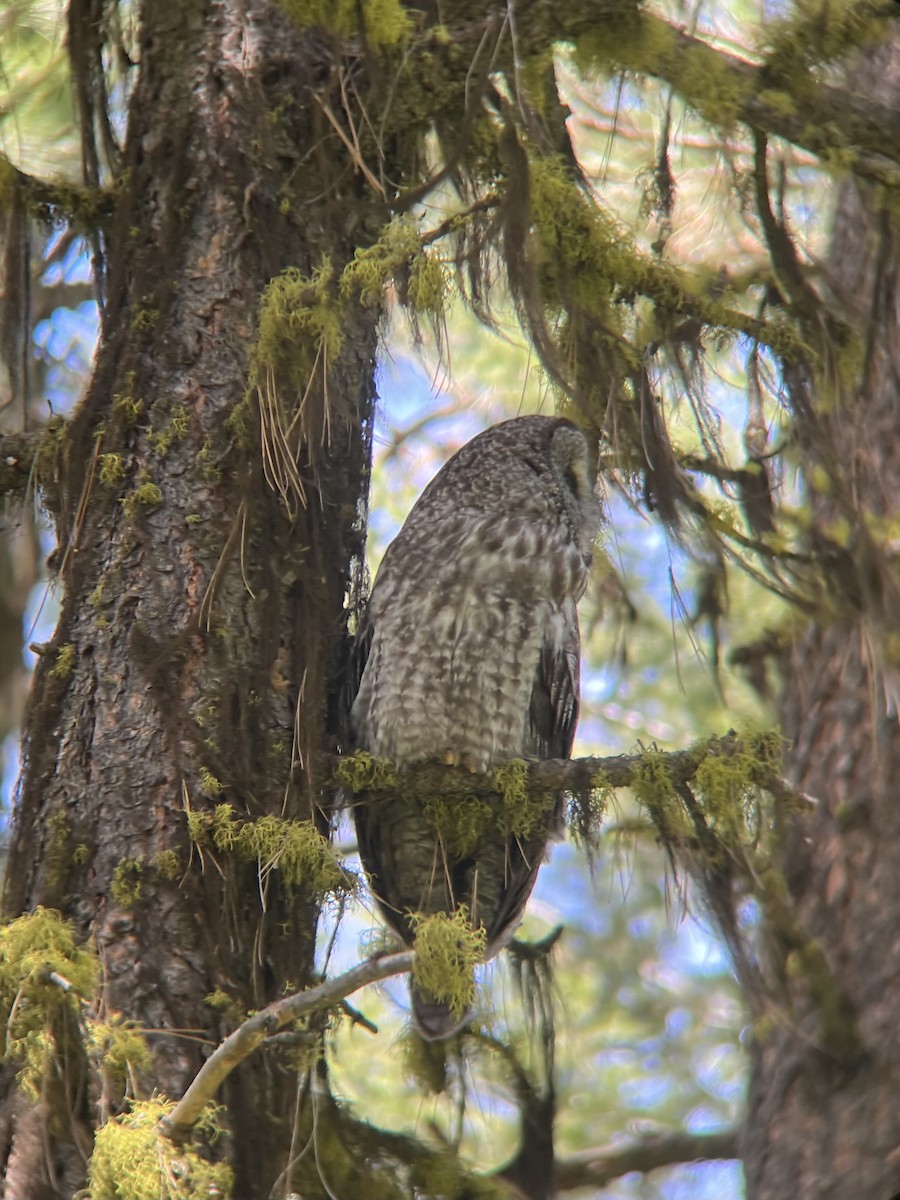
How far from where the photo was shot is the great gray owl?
3.57 metres

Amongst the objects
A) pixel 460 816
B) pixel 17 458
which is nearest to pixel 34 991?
pixel 460 816

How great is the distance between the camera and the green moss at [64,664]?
9.59ft

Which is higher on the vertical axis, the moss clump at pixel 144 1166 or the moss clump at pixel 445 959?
the moss clump at pixel 445 959

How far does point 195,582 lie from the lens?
300 cm

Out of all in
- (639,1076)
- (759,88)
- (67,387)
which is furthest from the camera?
(639,1076)

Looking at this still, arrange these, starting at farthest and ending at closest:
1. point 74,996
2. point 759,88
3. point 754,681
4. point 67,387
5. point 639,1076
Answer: point 639,1076, point 754,681, point 67,387, point 759,88, point 74,996

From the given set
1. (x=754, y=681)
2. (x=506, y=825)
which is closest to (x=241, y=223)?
(x=506, y=825)

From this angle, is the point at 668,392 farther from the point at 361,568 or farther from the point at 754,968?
the point at 754,968

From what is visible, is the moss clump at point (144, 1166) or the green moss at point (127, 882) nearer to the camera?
the moss clump at point (144, 1166)

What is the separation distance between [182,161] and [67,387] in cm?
194

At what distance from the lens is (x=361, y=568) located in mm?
3592

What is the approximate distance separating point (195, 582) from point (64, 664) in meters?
0.32

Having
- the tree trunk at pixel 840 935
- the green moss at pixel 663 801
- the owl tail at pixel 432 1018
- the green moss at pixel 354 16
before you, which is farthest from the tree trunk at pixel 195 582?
the tree trunk at pixel 840 935

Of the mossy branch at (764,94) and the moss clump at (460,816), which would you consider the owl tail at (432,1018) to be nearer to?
the moss clump at (460,816)
